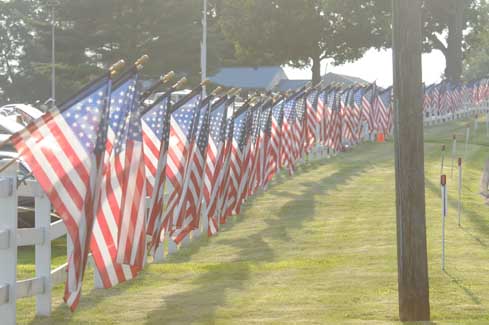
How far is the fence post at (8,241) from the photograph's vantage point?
989 centimetres

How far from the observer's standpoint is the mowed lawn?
36.5 feet

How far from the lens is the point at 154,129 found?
47.3 feet

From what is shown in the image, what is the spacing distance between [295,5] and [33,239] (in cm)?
7796

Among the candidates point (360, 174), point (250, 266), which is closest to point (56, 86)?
point (360, 174)

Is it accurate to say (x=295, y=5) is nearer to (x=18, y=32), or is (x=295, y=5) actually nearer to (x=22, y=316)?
(x=18, y=32)

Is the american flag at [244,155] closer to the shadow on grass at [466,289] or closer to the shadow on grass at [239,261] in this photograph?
the shadow on grass at [239,261]

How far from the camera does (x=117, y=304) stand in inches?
466

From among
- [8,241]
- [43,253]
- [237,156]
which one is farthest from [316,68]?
[8,241]

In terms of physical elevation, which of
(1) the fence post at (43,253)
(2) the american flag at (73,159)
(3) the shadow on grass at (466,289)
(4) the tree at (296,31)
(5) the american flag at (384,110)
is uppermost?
(4) the tree at (296,31)

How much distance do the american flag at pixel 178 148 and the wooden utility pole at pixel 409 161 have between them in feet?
17.3

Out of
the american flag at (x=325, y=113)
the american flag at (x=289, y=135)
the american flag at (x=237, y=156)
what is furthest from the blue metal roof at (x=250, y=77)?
the american flag at (x=237, y=156)

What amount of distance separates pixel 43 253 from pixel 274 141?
15.9 meters

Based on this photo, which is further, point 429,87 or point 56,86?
point 56,86

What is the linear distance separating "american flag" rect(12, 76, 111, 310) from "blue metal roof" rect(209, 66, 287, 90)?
359ft
